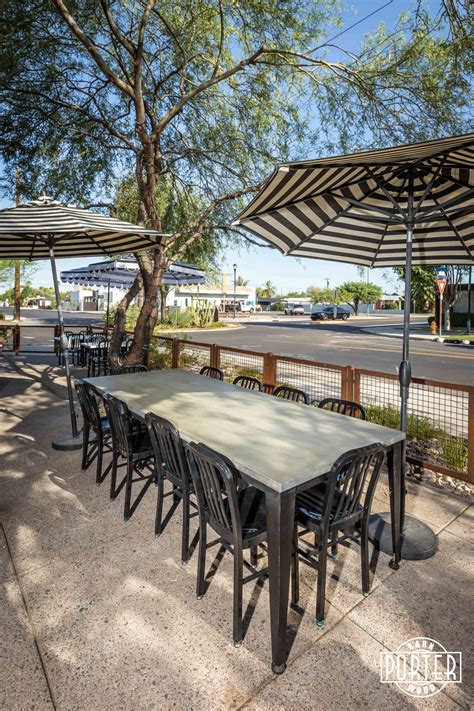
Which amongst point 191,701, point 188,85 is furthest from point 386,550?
point 188,85

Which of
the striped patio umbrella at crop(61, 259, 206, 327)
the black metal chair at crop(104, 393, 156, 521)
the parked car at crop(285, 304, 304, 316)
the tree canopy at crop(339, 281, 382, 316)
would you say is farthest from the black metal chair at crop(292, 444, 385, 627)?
the tree canopy at crop(339, 281, 382, 316)

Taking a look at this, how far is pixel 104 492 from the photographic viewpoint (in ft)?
11.9

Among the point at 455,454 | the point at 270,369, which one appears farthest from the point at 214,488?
the point at 270,369

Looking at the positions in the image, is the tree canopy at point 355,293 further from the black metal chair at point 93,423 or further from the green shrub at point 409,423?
the black metal chair at point 93,423

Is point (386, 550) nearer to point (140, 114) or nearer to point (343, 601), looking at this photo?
point (343, 601)

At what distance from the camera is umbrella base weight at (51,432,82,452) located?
4.57m

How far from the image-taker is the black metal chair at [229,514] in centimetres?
203

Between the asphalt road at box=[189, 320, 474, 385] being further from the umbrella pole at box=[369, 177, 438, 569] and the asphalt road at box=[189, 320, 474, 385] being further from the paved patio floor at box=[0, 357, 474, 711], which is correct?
the paved patio floor at box=[0, 357, 474, 711]

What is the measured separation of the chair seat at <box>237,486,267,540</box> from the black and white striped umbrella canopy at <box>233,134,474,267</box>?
1995mm

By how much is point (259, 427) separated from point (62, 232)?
9.22ft

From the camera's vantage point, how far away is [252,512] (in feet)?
7.97

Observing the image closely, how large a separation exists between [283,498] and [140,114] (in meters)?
6.97

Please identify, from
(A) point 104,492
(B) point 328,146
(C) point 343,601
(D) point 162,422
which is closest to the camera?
(C) point 343,601

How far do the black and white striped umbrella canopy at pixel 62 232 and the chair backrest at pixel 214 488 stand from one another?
271 cm
